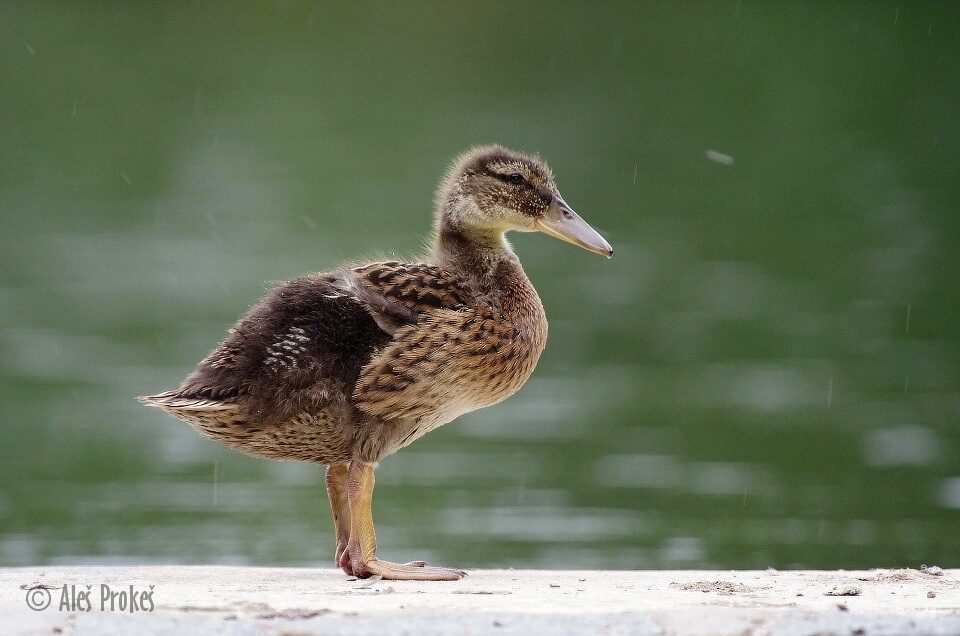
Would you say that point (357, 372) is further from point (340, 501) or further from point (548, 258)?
point (548, 258)

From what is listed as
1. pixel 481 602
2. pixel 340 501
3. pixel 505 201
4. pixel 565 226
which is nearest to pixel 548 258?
pixel 565 226

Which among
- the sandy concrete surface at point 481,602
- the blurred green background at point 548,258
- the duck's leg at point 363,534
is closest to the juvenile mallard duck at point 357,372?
the duck's leg at point 363,534

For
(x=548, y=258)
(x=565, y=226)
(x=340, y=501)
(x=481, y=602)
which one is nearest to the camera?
(x=481, y=602)

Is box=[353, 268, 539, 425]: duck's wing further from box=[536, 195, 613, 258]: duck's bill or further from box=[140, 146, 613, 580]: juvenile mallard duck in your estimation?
box=[536, 195, 613, 258]: duck's bill

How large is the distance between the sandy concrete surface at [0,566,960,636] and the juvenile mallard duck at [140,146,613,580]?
50 centimetres

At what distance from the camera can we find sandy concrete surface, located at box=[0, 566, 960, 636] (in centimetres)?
479

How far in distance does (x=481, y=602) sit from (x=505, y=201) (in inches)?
92.7

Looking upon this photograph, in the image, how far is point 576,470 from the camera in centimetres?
1133

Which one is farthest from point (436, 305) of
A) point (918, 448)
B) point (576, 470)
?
point (918, 448)

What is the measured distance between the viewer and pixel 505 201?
7.27 metres

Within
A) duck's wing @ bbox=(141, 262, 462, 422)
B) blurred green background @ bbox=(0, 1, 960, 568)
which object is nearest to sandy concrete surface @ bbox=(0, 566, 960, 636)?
duck's wing @ bbox=(141, 262, 462, 422)

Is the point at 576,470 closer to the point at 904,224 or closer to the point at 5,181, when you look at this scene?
the point at 904,224

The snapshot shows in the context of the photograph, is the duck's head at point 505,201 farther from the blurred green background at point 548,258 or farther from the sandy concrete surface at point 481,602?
the sandy concrete surface at point 481,602

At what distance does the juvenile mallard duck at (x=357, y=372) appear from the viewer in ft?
21.2
